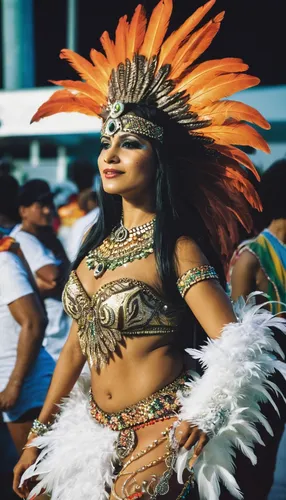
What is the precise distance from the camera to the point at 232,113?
3.13 metres

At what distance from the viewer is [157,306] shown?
2.97 meters

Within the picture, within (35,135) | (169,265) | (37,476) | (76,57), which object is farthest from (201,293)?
(35,135)

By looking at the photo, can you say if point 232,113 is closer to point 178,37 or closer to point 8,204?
point 178,37

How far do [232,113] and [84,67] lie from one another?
741 millimetres

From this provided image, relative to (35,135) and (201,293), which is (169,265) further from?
(35,135)

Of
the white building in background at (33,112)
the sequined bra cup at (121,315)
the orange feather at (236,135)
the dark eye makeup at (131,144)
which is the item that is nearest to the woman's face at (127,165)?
the dark eye makeup at (131,144)

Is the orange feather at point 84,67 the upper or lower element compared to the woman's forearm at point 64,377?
upper

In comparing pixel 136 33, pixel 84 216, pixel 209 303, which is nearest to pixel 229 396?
pixel 209 303

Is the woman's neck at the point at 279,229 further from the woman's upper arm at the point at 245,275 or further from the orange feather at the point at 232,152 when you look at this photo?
the orange feather at the point at 232,152

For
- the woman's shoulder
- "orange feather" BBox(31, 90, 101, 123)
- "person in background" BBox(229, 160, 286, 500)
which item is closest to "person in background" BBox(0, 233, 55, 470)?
"orange feather" BBox(31, 90, 101, 123)

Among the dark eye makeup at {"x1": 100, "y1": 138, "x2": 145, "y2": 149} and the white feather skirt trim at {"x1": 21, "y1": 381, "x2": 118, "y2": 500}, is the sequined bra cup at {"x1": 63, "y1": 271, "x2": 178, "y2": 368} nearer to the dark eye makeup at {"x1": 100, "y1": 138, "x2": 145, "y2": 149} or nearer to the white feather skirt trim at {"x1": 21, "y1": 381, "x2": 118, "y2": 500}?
the white feather skirt trim at {"x1": 21, "y1": 381, "x2": 118, "y2": 500}

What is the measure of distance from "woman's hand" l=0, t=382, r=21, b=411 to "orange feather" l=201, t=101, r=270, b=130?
1686 millimetres

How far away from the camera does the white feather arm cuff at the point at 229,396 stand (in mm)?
2717

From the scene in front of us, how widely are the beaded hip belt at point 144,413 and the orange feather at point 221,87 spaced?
1.07 m
